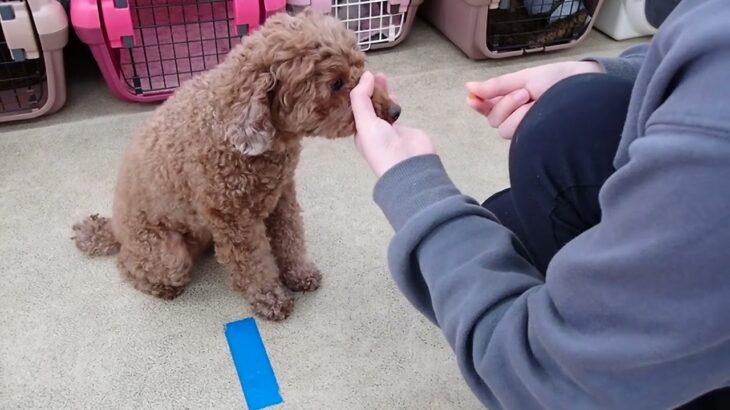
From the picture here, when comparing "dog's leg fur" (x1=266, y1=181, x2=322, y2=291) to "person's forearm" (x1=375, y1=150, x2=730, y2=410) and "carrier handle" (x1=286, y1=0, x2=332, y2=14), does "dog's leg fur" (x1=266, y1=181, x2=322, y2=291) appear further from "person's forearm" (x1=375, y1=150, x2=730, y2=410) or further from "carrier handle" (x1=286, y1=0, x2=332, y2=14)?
"carrier handle" (x1=286, y1=0, x2=332, y2=14)

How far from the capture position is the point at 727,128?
1.23 feet

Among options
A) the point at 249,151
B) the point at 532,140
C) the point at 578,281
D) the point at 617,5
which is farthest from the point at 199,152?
the point at 617,5

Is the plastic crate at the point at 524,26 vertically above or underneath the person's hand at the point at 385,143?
underneath

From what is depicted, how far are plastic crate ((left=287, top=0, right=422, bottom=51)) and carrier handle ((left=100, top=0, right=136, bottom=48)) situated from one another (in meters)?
0.64

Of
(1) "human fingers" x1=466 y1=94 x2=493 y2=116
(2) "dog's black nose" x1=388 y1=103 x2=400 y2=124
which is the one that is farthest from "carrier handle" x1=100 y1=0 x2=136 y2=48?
(1) "human fingers" x1=466 y1=94 x2=493 y2=116

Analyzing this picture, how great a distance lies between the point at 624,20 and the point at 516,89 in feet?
5.45

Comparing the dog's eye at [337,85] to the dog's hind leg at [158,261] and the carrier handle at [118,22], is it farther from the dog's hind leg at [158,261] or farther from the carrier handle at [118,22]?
the carrier handle at [118,22]

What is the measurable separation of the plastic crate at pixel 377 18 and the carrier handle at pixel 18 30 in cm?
87

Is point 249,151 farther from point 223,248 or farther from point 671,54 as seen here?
point 671,54

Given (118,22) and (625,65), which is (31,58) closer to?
(118,22)

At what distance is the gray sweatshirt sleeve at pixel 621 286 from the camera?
0.39 meters

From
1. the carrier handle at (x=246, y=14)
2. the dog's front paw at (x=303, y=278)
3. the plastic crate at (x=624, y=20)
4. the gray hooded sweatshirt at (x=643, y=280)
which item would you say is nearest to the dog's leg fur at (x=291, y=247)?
the dog's front paw at (x=303, y=278)

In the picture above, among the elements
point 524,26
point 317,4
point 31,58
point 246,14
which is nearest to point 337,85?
point 246,14

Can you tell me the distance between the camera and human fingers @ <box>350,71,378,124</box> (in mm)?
794
